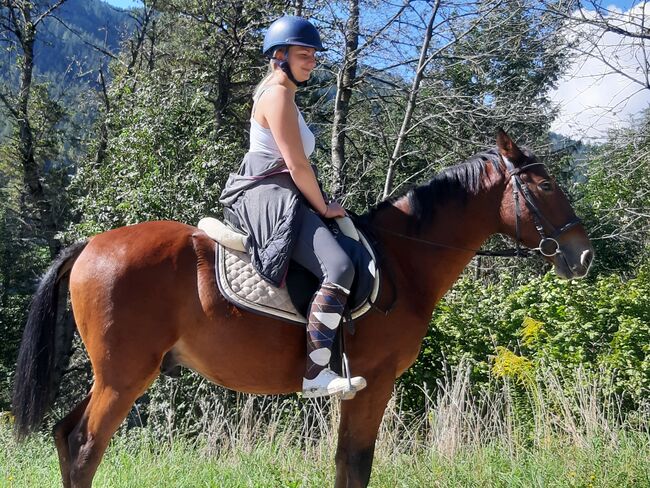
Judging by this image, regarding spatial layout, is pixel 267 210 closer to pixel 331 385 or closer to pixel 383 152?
pixel 331 385

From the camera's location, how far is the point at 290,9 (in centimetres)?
1448

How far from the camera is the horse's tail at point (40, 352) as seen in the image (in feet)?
12.3

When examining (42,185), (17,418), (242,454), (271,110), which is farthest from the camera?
(42,185)

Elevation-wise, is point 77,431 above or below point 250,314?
below

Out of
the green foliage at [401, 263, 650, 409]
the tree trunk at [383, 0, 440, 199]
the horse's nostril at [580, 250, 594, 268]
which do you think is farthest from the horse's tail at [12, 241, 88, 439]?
the tree trunk at [383, 0, 440, 199]

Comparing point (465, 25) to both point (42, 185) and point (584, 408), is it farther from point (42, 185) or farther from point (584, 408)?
point (42, 185)

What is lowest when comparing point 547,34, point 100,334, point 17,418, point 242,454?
point 242,454

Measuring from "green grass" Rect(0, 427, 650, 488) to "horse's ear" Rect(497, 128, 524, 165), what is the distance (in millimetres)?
2088

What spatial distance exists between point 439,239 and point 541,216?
0.65 metres

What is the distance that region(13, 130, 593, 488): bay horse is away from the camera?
136 inches

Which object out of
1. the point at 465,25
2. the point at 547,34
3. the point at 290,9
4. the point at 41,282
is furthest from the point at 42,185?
the point at 41,282

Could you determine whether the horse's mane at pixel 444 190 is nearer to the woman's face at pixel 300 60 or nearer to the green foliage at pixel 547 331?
the woman's face at pixel 300 60

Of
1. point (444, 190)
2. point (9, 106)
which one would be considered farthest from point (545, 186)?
point (9, 106)

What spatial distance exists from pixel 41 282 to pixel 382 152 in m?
13.1
